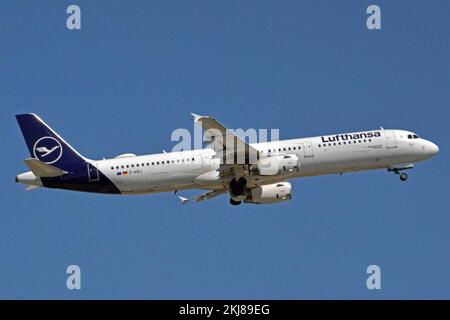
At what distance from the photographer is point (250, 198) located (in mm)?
76625

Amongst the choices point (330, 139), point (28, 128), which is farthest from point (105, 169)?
point (330, 139)

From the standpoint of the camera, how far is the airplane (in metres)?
71.7

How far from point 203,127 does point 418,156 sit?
1940 cm

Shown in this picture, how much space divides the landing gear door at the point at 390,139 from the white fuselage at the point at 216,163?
184 millimetres

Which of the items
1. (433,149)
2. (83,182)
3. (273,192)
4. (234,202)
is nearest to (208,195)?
(234,202)

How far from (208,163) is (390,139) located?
15443mm

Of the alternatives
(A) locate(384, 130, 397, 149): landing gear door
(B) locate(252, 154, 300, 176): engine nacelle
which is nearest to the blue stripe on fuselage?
(B) locate(252, 154, 300, 176): engine nacelle

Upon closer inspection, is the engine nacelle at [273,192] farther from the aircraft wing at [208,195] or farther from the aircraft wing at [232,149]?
the aircraft wing at [232,149]

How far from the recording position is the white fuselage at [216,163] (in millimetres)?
72562

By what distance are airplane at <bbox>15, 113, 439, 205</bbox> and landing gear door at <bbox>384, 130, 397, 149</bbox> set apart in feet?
0.38

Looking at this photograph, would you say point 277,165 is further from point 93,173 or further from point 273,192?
point 93,173

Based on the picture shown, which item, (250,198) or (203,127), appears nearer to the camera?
(203,127)

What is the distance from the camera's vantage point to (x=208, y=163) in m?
73.0

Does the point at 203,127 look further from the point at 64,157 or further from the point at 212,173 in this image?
the point at 64,157
